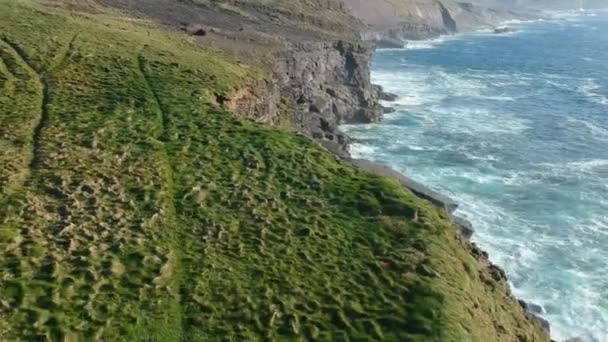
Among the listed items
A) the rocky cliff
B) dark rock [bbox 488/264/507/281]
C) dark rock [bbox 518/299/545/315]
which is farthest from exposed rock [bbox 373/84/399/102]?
dark rock [bbox 488/264/507/281]

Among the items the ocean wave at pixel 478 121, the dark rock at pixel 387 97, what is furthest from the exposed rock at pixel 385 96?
the ocean wave at pixel 478 121

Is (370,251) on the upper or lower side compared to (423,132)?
upper

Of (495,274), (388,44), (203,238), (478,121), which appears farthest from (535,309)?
(388,44)

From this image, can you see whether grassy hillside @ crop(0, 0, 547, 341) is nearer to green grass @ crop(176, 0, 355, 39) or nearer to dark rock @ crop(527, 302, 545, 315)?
dark rock @ crop(527, 302, 545, 315)

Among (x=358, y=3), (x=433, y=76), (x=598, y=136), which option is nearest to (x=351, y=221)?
(x=598, y=136)

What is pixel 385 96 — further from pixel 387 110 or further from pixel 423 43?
pixel 423 43

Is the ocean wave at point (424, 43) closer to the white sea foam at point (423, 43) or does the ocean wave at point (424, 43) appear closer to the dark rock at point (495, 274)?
the white sea foam at point (423, 43)

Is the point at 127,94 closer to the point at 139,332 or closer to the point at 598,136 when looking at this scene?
the point at 139,332
